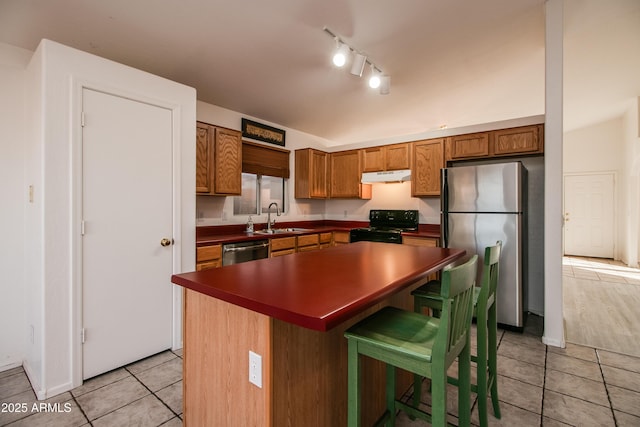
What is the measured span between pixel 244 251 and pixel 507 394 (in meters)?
2.64

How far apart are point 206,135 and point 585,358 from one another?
164 inches

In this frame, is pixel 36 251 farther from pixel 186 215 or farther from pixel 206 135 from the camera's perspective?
pixel 206 135

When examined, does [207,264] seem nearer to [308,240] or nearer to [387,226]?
[308,240]

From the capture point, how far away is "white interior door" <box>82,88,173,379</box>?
209cm

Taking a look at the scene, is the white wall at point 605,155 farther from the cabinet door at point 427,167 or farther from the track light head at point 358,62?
the track light head at point 358,62

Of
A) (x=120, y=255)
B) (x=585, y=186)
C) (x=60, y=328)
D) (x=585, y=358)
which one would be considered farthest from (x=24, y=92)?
(x=585, y=186)

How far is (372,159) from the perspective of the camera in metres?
4.58

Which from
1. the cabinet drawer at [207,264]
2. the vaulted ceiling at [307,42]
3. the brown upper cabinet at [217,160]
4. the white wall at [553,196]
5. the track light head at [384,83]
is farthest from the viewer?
the brown upper cabinet at [217,160]

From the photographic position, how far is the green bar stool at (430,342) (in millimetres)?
978

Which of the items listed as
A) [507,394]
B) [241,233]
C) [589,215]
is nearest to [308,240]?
[241,233]

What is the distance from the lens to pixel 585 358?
2389mm

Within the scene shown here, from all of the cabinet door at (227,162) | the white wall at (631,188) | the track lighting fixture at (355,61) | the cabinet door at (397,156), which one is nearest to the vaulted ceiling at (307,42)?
the track lighting fixture at (355,61)

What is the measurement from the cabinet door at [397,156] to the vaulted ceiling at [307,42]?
0.60 m

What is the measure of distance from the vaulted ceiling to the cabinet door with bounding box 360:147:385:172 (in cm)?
73
